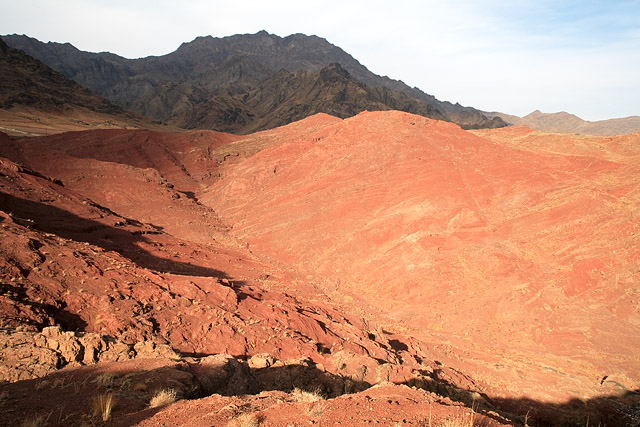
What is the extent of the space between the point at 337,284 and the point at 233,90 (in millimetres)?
118653

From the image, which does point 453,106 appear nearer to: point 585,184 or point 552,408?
point 585,184

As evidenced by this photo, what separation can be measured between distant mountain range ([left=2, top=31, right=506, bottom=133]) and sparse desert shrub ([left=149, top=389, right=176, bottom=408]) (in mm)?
87926

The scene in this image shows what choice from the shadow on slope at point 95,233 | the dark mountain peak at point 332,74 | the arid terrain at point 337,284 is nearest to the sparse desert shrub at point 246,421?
the arid terrain at point 337,284

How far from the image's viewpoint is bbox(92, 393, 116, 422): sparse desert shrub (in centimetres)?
426

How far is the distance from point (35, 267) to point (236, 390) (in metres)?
5.67

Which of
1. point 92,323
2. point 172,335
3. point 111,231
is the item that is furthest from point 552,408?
point 111,231

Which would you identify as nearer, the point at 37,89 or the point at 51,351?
the point at 51,351

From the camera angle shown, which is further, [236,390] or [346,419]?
[236,390]

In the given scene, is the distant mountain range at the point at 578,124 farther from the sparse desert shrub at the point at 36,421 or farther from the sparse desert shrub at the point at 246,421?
the sparse desert shrub at the point at 36,421

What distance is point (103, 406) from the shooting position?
14.5 ft

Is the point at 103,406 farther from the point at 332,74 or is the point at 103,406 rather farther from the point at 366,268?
the point at 332,74

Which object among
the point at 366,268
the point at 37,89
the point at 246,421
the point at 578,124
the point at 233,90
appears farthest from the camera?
the point at 233,90

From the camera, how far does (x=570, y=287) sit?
587 inches

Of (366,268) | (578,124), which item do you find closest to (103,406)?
(366,268)
